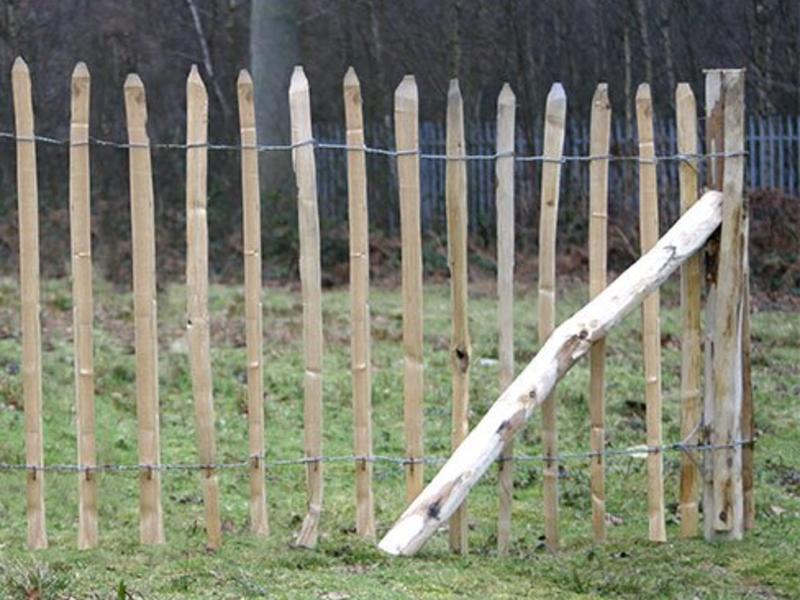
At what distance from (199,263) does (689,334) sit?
2285 millimetres

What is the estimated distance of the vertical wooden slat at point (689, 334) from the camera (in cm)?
738

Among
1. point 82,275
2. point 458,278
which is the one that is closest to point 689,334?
point 458,278

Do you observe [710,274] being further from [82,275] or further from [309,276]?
[82,275]

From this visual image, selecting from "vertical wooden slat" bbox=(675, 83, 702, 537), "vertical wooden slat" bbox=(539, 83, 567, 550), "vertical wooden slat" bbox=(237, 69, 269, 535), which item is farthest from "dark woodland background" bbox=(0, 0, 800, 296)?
"vertical wooden slat" bbox=(237, 69, 269, 535)

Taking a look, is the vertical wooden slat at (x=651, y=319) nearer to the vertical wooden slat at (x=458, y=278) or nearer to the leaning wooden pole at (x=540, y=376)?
the leaning wooden pole at (x=540, y=376)

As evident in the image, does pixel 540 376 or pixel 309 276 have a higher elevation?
pixel 309 276

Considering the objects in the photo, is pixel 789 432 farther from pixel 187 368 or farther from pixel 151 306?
pixel 151 306

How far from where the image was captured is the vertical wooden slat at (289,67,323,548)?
22.6 feet

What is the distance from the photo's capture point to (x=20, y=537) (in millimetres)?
7633

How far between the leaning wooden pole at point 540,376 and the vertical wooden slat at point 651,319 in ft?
0.35

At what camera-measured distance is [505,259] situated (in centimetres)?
707

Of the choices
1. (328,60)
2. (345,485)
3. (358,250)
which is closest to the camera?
(358,250)

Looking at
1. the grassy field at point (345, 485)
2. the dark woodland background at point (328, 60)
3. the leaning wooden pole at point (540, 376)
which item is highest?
the dark woodland background at point (328, 60)

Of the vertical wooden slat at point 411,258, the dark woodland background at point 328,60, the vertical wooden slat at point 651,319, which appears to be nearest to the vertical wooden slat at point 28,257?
the vertical wooden slat at point 411,258
